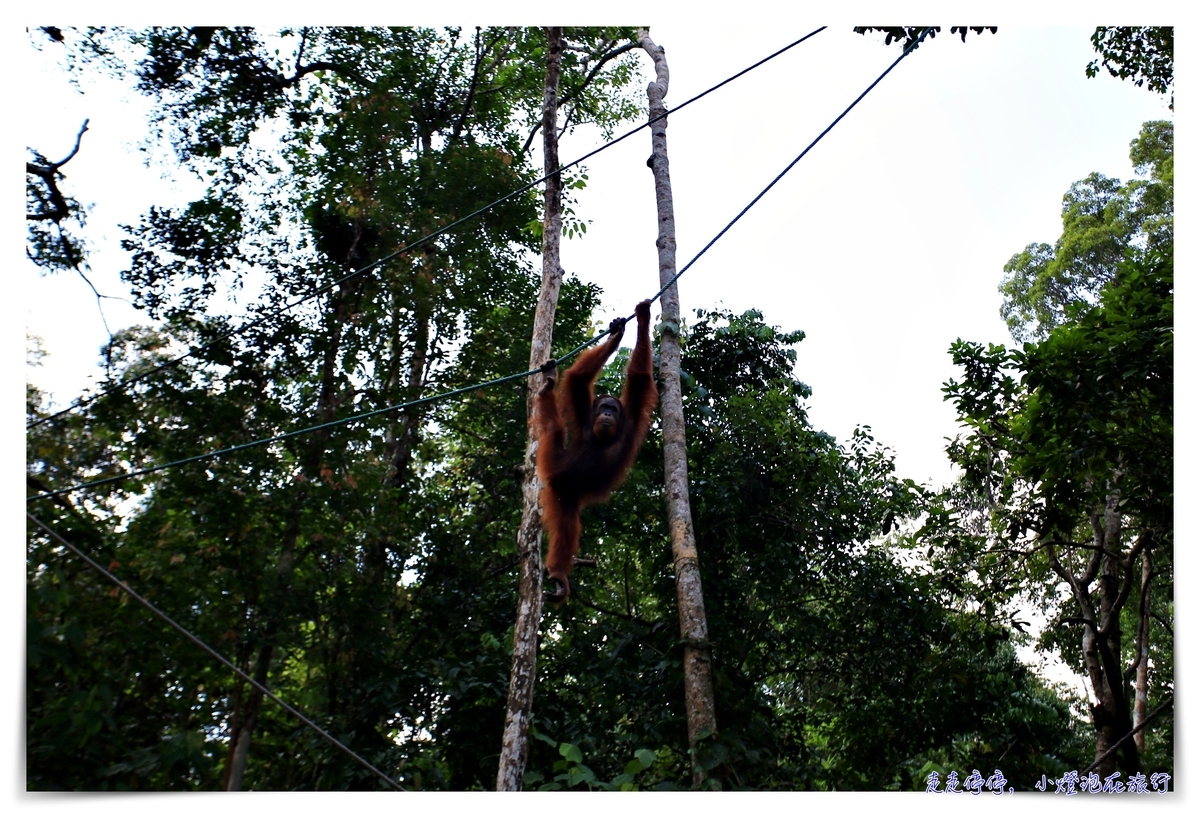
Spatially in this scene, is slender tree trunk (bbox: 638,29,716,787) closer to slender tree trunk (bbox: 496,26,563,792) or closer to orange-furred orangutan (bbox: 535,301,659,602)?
orange-furred orangutan (bbox: 535,301,659,602)

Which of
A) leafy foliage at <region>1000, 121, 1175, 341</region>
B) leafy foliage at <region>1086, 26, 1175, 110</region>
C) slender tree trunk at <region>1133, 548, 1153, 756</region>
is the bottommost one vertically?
slender tree trunk at <region>1133, 548, 1153, 756</region>

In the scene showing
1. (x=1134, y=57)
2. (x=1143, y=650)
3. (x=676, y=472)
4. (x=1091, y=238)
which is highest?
(x=1091, y=238)

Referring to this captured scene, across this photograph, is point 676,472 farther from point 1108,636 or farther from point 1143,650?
point 1143,650

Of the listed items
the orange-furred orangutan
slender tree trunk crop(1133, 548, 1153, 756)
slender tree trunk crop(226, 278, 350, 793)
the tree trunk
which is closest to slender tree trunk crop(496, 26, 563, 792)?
the orange-furred orangutan

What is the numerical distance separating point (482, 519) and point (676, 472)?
229 centimetres

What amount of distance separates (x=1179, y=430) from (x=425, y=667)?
4890 millimetres

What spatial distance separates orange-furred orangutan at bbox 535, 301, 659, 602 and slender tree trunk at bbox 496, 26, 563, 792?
0.16m

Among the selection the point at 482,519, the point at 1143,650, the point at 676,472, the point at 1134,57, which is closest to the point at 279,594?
the point at 482,519

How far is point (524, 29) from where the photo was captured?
9.07 m

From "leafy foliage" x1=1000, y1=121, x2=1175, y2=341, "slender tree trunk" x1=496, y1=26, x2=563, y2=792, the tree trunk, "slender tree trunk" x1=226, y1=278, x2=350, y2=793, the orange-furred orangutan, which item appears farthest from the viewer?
"leafy foliage" x1=1000, y1=121, x2=1175, y2=341

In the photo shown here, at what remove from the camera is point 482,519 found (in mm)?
7504

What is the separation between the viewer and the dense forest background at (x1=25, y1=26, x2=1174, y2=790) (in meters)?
5.38

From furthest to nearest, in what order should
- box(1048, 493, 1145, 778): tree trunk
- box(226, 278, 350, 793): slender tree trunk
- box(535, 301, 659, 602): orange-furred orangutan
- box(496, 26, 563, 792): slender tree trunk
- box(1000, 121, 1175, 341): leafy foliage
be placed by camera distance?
box(1000, 121, 1175, 341): leafy foliage → box(226, 278, 350, 793): slender tree trunk → box(1048, 493, 1145, 778): tree trunk → box(535, 301, 659, 602): orange-furred orangutan → box(496, 26, 563, 792): slender tree trunk

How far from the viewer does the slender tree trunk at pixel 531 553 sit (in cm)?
464
